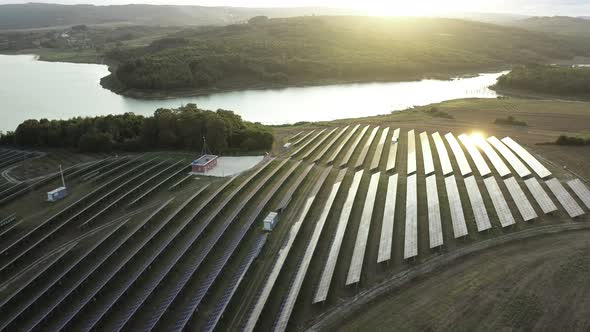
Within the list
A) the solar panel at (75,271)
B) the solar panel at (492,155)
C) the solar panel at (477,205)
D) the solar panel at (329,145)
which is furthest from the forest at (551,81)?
the solar panel at (75,271)

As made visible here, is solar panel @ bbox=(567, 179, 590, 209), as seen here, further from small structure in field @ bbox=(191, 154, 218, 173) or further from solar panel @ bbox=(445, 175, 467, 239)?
small structure in field @ bbox=(191, 154, 218, 173)

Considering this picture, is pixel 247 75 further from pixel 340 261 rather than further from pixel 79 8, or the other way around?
pixel 79 8

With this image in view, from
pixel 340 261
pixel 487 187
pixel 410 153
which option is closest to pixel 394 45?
pixel 410 153

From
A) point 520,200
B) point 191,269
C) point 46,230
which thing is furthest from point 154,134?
point 520,200

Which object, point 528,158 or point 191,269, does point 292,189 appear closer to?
point 191,269

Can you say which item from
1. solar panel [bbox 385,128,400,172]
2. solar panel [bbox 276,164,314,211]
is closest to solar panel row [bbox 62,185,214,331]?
solar panel [bbox 276,164,314,211]

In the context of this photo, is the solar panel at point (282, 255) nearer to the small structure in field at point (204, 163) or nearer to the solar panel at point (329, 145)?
the solar panel at point (329, 145)
